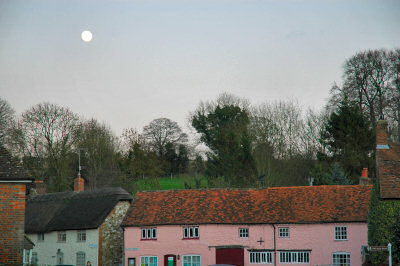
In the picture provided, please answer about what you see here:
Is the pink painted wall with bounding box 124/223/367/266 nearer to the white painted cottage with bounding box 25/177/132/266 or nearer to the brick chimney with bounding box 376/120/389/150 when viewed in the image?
the white painted cottage with bounding box 25/177/132/266

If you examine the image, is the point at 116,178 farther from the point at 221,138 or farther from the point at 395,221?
the point at 395,221

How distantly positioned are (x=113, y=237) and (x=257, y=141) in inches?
1018

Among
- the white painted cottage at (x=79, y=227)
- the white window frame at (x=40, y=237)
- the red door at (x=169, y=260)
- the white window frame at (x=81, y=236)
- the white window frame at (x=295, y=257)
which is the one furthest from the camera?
the white window frame at (x=40, y=237)

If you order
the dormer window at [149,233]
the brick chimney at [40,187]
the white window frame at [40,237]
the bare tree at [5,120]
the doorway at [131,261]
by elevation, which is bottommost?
the doorway at [131,261]

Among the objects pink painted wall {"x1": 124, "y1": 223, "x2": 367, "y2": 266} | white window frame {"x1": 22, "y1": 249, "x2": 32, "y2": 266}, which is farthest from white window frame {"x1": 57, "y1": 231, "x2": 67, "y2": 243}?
white window frame {"x1": 22, "y1": 249, "x2": 32, "y2": 266}

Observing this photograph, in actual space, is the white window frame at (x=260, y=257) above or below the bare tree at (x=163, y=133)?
below

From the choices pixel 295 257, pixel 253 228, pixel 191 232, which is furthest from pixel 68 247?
pixel 295 257

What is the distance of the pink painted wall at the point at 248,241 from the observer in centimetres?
4097

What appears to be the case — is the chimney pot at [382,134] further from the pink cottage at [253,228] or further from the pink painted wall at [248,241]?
the pink painted wall at [248,241]

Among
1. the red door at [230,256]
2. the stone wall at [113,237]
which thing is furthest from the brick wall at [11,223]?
the stone wall at [113,237]

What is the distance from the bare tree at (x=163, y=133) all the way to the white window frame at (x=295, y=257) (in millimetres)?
51512

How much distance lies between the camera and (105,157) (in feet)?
231

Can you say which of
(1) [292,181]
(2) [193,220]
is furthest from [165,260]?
(1) [292,181]

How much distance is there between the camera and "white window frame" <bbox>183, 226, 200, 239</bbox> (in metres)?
43.9
